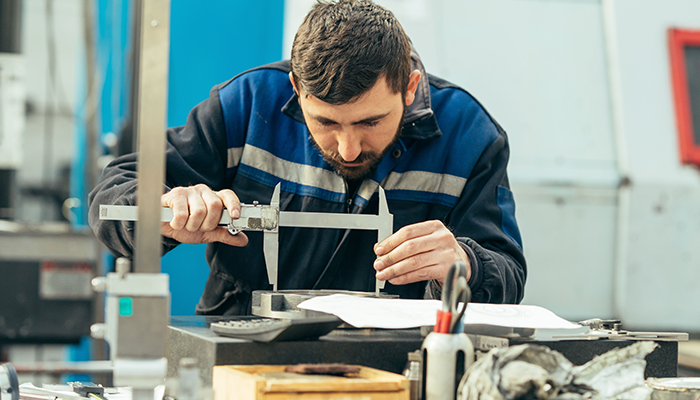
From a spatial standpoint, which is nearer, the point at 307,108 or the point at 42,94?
the point at 307,108

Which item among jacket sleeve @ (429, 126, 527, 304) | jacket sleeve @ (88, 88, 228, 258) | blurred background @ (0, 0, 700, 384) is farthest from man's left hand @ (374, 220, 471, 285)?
blurred background @ (0, 0, 700, 384)

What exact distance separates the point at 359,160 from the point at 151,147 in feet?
2.69

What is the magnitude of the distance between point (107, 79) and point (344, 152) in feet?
7.37

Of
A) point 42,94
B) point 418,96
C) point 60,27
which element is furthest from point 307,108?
point 60,27

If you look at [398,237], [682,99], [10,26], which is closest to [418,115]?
[398,237]

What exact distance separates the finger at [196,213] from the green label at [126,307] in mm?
478

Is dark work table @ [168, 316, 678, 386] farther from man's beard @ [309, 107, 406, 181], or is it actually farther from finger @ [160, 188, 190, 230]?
man's beard @ [309, 107, 406, 181]

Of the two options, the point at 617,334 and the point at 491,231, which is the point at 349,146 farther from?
the point at 617,334

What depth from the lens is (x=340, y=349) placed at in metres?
0.83

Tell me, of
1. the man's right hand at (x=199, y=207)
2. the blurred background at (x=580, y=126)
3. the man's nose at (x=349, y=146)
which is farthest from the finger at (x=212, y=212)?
the blurred background at (x=580, y=126)

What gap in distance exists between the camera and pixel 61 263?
2490 mm

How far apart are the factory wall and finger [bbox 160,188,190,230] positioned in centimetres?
192

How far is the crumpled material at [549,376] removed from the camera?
0.65 metres

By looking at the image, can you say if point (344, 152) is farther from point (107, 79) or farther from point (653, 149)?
point (107, 79)
